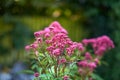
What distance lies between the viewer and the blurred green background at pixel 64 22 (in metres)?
5.00

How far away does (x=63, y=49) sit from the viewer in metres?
2.62

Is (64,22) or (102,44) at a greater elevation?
(64,22)

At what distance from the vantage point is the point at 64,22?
541cm

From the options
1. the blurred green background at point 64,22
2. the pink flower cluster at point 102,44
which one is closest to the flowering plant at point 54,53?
the pink flower cluster at point 102,44

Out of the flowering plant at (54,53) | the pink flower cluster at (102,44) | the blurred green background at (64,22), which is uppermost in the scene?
the blurred green background at (64,22)

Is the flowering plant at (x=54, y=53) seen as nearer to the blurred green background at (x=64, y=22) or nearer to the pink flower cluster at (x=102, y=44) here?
the pink flower cluster at (x=102, y=44)

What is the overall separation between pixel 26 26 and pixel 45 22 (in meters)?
0.30

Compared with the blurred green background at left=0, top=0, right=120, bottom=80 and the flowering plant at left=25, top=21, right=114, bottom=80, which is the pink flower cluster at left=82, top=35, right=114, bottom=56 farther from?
the blurred green background at left=0, top=0, right=120, bottom=80

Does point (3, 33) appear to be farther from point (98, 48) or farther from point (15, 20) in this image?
point (98, 48)

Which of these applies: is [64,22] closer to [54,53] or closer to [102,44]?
[102,44]

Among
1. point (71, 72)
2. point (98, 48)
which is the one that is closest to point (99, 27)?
point (98, 48)

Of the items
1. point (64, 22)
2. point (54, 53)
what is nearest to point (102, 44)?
point (54, 53)

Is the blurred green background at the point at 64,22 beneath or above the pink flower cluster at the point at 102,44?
above

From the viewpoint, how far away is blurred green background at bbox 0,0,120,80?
5.00m
